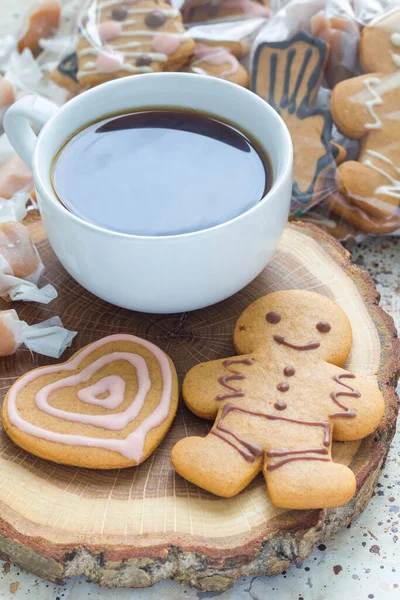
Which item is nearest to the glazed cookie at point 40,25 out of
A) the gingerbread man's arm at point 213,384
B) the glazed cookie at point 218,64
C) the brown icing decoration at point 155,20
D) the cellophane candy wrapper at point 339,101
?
the brown icing decoration at point 155,20

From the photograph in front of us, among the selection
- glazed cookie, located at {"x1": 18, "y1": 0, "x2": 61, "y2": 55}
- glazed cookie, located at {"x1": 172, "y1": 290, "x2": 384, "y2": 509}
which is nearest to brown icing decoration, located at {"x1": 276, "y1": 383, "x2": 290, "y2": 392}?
glazed cookie, located at {"x1": 172, "y1": 290, "x2": 384, "y2": 509}

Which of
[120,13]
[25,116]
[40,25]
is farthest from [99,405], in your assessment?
[40,25]

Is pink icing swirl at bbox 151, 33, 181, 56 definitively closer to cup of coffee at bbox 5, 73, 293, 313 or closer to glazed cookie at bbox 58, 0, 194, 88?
glazed cookie at bbox 58, 0, 194, 88

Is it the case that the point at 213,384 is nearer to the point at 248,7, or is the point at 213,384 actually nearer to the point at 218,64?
the point at 218,64

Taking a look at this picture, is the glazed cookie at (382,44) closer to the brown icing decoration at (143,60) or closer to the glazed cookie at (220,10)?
the glazed cookie at (220,10)

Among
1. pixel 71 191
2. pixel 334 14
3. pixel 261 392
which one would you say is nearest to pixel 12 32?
pixel 334 14

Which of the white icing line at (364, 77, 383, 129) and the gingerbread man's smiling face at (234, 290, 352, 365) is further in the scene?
the white icing line at (364, 77, 383, 129)
